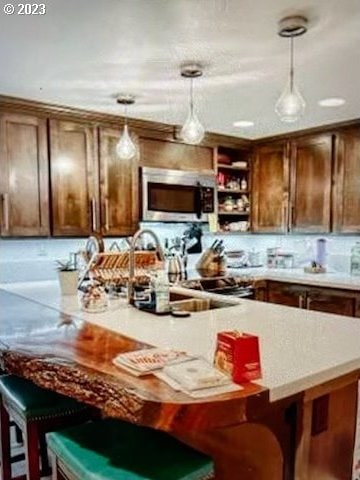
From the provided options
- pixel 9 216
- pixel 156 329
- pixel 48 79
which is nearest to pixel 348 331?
pixel 156 329

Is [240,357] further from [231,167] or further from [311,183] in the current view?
[231,167]

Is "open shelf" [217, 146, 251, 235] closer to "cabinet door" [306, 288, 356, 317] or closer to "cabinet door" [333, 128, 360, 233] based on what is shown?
"cabinet door" [333, 128, 360, 233]

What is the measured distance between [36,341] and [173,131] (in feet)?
9.24

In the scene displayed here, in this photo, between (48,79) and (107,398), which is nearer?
(107,398)

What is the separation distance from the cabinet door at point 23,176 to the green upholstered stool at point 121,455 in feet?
6.78

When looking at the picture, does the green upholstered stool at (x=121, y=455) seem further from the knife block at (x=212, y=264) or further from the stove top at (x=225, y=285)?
the knife block at (x=212, y=264)

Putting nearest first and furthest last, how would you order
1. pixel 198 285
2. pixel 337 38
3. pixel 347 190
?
pixel 337 38, pixel 198 285, pixel 347 190

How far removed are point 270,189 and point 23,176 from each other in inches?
96.2

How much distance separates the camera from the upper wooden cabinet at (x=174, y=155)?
3812 mm

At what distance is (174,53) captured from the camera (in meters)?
2.23

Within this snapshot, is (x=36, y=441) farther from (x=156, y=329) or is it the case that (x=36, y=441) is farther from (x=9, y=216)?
(x=9, y=216)

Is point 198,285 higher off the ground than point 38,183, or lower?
lower

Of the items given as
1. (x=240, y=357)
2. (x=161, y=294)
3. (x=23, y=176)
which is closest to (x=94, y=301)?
(x=161, y=294)

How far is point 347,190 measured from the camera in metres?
3.81
